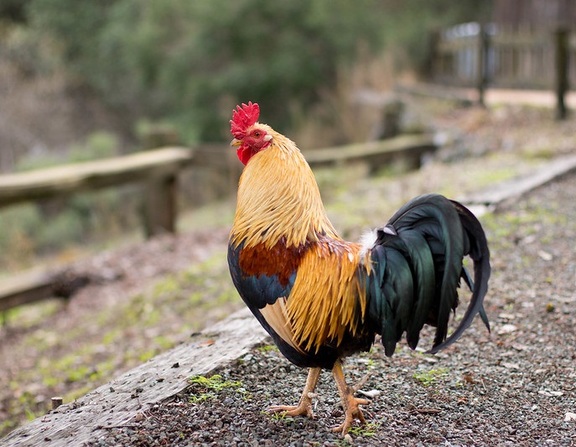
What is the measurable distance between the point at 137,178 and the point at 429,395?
595 centimetres

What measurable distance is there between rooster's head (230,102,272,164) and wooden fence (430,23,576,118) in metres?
9.39

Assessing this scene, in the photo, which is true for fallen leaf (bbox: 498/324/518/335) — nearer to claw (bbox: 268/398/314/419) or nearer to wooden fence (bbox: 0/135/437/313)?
claw (bbox: 268/398/314/419)

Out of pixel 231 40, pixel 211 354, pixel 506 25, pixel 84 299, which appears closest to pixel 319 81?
pixel 231 40

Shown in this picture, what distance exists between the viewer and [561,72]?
11.6 m

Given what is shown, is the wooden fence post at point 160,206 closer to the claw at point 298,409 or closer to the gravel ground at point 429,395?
the gravel ground at point 429,395

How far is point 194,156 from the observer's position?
10.0m

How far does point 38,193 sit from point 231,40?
10.9 m

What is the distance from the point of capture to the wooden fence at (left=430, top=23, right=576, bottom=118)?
1174cm

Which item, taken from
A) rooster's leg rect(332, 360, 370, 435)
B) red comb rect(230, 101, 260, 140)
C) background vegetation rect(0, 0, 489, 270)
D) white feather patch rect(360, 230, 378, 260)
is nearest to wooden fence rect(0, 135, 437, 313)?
background vegetation rect(0, 0, 489, 270)

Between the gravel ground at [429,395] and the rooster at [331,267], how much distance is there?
0.57 feet

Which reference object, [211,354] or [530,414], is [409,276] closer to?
[530,414]

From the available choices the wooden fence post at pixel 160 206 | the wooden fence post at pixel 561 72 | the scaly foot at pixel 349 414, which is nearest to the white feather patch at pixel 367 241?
the scaly foot at pixel 349 414

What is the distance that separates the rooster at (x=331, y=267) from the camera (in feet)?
9.29

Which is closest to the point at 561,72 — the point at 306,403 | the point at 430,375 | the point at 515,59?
the point at 515,59
